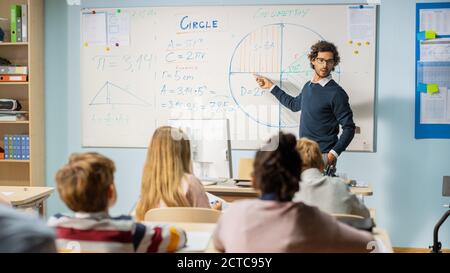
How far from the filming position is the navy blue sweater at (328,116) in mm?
4031

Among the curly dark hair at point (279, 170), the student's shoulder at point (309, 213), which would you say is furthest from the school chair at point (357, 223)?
the curly dark hair at point (279, 170)

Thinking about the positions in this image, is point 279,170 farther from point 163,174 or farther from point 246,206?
point 163,174

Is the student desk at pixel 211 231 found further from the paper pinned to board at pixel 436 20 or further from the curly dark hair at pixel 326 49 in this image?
the paper pinned to board at pixel 436 20

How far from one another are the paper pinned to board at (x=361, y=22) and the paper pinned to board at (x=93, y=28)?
2.08 m

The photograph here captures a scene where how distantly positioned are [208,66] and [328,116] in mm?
1091

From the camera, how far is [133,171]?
4.53 meters

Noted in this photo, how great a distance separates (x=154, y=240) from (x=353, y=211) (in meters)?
0.99

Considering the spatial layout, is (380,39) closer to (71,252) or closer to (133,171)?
(133,171)

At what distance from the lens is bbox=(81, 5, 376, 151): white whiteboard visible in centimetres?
418

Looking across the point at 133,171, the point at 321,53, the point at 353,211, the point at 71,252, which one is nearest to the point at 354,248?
the point at 353,211

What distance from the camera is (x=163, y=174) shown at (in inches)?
89.8

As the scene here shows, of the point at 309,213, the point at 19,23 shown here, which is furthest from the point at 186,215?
the point at 19,23

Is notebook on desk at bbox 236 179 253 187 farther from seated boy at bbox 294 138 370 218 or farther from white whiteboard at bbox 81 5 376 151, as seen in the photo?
seated boy at bbox 294 138 370 218
